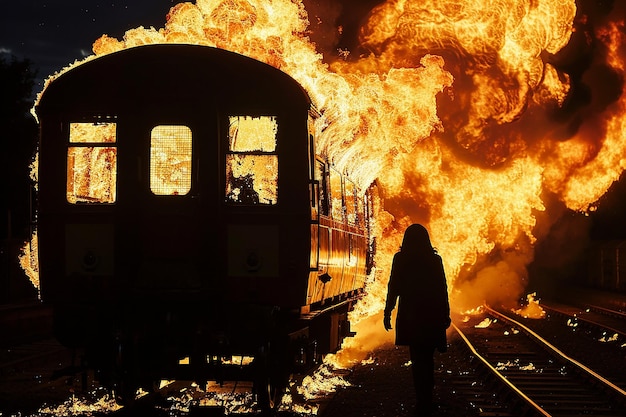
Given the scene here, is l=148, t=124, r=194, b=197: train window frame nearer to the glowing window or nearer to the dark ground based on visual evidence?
the glowing window

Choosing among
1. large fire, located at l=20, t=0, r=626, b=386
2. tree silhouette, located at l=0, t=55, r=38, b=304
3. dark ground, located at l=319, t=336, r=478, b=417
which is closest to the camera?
dark ground, located at l=319, t=336, r=478, b=417

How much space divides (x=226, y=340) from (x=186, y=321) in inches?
19.1

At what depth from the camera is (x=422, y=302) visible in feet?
35.5

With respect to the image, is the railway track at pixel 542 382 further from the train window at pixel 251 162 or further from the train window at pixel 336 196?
the train window at pixel 251 162

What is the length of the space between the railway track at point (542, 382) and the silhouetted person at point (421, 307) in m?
1.33

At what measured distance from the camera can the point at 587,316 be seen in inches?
1117

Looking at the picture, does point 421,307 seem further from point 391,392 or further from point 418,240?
point 391,392

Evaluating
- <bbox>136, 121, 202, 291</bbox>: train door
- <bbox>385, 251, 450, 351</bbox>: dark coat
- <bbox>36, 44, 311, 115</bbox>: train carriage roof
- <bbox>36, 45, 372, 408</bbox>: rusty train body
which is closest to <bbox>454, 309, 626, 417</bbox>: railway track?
<bbox>385, 251, 450, 351</bbox>: dark coat

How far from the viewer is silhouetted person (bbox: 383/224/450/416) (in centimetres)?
1075

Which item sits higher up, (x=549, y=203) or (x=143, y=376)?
(x=549, y=203)

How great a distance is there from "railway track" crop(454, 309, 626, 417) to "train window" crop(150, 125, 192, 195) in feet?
15.9

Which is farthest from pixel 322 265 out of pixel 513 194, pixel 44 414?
pixel 513 194

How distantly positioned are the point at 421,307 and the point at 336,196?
2.82 meters

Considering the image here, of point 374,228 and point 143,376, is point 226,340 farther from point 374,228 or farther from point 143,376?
point 374,228
